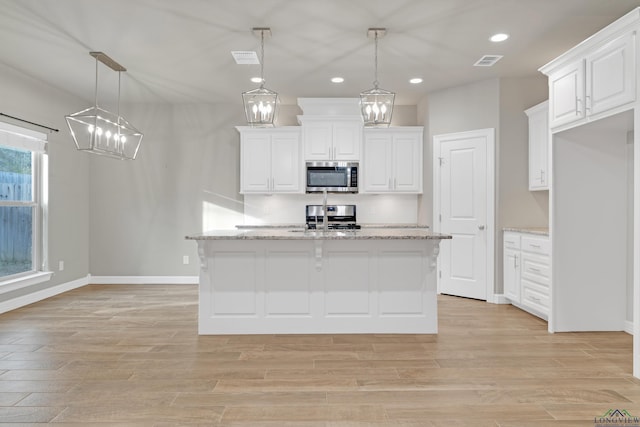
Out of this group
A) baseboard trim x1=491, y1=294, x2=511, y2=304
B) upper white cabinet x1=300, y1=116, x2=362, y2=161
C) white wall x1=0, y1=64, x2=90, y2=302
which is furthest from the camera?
upper white cabinet x1=300, y1=116, x2=362, y2=161

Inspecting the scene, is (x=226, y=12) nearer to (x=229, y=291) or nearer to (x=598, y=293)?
(x=229, y=291)

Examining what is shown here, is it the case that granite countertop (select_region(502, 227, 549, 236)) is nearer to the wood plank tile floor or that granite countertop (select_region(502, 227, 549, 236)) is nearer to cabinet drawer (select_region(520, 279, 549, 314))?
cabinet drawer (select_region(520, 279, 549, 314))

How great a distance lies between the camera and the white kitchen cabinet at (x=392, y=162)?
5.71 meters

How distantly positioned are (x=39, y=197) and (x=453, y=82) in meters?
5.42

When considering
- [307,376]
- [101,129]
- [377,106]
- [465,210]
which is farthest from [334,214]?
[307,376]

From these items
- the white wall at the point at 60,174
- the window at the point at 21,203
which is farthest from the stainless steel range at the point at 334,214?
the window at the point at 21,203

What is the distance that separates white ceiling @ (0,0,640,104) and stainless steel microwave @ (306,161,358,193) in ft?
3.72

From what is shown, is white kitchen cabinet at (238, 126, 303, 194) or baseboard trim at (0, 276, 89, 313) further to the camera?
white kitchen cabinet at (238, 126, 303, 194)

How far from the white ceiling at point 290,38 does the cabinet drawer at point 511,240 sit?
190 cm

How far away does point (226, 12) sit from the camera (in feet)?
10.6

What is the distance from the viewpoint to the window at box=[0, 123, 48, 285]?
14.7ft

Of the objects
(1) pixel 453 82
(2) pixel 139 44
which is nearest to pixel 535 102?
(1) pixel 453 82

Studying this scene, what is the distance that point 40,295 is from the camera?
4.93 meters

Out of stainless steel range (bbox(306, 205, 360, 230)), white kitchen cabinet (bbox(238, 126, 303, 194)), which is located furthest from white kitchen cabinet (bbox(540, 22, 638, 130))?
white kitchen cabinet (bbox(238, 126, 303, 194))
